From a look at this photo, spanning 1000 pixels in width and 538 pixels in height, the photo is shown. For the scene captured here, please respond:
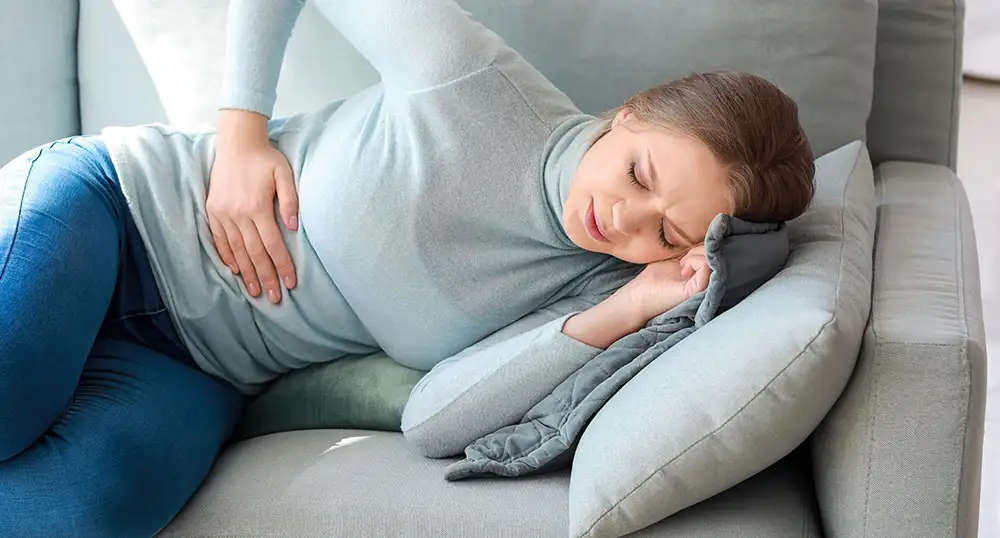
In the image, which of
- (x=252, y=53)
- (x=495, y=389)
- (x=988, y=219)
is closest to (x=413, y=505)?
(x=495, y=389)

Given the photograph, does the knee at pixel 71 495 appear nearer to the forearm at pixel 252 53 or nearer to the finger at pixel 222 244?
the finger at pixel 222 244

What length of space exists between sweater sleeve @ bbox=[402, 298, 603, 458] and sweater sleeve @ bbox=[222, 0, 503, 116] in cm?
36

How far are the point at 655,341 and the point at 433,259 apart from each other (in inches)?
12.1

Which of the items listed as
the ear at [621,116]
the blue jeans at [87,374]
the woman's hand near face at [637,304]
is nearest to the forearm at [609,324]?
the woman's hand near face at [637,304]

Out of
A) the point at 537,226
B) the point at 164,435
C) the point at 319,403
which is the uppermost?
the point at 537,226

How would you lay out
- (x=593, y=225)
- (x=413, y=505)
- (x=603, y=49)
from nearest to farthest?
(x=413, y=505)
(x=593, y=225)
(x=603, y=49)

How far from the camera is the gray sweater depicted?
137 cm

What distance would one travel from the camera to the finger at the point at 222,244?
4.64 feet

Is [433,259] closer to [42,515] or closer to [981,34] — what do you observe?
[42,515]

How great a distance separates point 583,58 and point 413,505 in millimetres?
763

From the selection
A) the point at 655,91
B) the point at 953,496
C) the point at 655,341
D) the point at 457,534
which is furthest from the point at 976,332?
the point at 457,534

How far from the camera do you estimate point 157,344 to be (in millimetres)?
1440

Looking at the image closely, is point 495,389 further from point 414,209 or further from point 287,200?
point 287,200

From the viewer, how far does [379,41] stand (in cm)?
141
